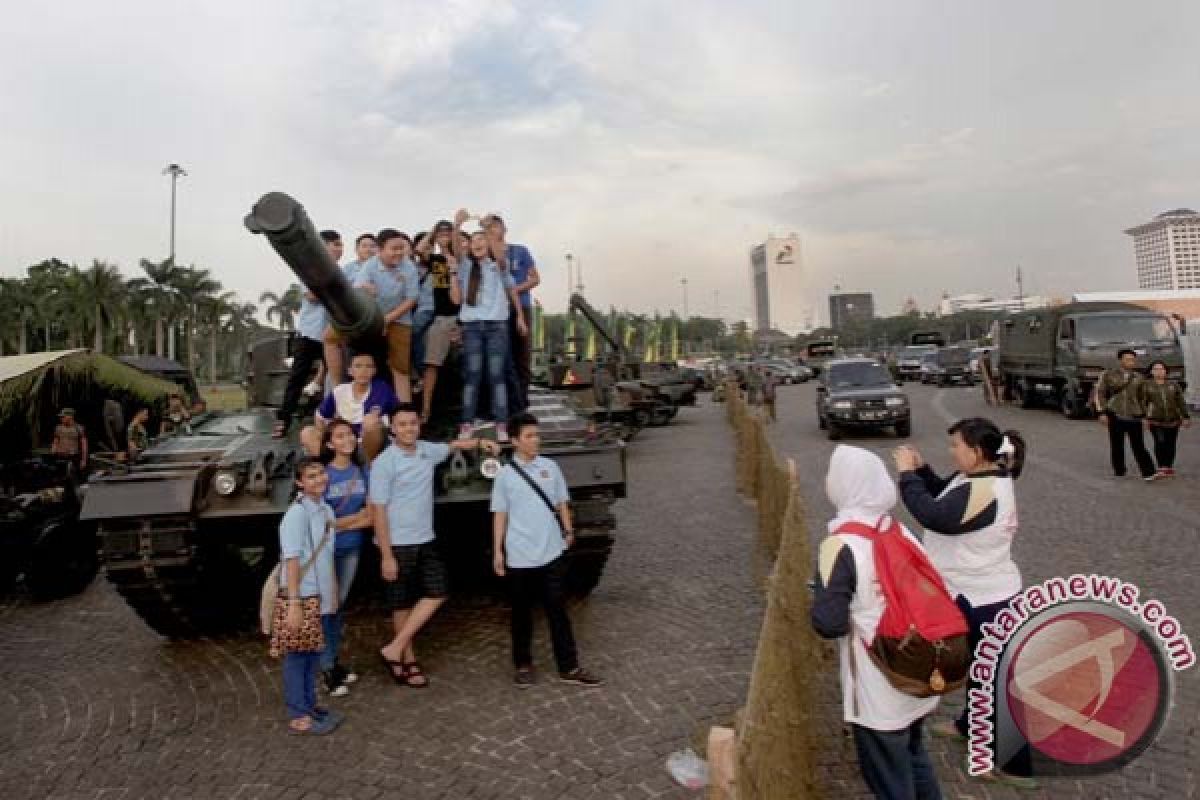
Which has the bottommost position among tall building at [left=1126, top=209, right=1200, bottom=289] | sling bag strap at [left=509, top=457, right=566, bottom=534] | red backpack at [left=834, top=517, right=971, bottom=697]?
red backpack at [left=834, top=517, right=971, bottom=697]

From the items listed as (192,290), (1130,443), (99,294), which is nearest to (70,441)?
(1130,443)

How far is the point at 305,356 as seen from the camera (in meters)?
6.27

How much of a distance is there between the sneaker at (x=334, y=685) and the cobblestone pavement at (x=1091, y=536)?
2607 millimetres

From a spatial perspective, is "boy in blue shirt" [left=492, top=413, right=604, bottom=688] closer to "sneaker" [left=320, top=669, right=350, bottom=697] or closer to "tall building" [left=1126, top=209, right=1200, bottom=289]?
"sneaker" [left=320, top=669, right=350, bottom=697]

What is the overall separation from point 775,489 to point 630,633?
2.16 metres

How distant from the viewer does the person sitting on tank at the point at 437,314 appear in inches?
243

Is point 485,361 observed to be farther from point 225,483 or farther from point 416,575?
point 225,483

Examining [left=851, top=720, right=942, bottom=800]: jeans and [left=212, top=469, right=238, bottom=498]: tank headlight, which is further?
[left=212, top=469, right=238, bottom=498]: tank headlight

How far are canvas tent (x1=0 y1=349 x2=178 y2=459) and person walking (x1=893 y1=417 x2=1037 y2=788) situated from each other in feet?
40.3

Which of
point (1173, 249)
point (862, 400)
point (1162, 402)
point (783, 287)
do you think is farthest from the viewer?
point (783, 287)

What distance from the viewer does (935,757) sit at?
146 inches

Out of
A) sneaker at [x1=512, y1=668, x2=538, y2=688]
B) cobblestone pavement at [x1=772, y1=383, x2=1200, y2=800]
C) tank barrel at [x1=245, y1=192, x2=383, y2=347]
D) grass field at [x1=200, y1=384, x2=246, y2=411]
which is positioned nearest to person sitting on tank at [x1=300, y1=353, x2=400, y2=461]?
tank barrel at [x1=245, y1=192, x2=383, y2=347]

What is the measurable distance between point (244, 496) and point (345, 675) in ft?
4.04

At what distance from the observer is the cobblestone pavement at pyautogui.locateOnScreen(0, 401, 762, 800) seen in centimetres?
378
